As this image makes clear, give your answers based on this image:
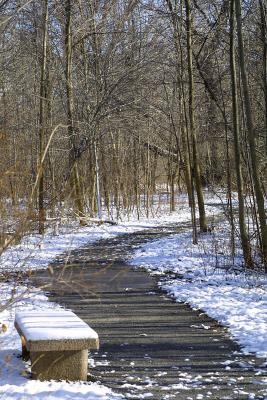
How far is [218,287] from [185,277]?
1225 mm

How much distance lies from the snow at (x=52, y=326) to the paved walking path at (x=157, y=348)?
0.34m

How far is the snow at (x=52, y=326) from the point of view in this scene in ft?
18.4

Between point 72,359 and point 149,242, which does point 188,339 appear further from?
point 149,242

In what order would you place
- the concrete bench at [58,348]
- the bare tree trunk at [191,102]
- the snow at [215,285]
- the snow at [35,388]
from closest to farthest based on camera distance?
the snow at [35,388]
the concrete bench at [58,348]
the snow at [215,285]
the bare tree trunk at [191,102]

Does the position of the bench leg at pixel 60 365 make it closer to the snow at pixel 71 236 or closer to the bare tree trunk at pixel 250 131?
the snow at pixel 71 236

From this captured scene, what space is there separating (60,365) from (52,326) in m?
0.39

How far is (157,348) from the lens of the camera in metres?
6.96

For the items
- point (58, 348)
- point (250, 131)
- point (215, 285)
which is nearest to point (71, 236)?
point (215, 285)

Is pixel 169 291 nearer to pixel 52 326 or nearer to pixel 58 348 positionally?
pixel 52 326

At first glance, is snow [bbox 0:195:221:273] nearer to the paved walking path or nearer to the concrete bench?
the paved walking path

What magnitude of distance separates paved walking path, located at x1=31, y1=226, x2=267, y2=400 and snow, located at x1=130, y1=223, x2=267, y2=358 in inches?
9.5

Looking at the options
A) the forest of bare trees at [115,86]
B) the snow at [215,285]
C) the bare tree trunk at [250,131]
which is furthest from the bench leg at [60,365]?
the forest of bare trees at [115,86]

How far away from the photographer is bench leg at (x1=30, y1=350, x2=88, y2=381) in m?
5.66

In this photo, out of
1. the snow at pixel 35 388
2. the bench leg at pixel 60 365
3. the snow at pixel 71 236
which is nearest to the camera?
the snow at pixel 35 388
